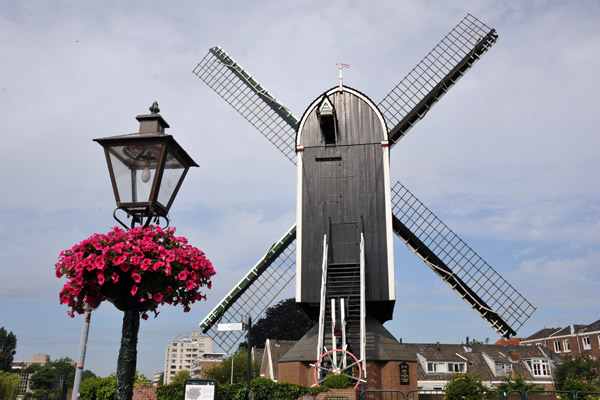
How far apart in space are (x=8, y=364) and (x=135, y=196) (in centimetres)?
8565

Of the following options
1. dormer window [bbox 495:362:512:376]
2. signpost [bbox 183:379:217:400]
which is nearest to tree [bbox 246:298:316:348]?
dormer window [bbox 495:362:512:376]

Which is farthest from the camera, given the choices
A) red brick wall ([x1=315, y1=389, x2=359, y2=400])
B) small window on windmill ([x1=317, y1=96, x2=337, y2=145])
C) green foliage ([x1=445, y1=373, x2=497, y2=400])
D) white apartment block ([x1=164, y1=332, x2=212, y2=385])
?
white apartment block ([x1=164, y1=332, x2=212, y2=385])

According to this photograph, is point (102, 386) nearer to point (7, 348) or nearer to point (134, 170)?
point (134, 170)

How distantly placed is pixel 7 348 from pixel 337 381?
8009cm

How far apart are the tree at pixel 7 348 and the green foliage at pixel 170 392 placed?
2954 inches

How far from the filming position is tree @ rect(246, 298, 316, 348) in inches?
1813

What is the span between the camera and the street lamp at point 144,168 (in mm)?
5043

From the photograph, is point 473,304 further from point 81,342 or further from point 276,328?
point 276,328

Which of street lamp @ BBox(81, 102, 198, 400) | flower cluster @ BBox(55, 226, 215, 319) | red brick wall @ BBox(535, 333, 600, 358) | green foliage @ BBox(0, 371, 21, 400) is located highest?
red brick wall @ BBox(535, 333, 600, 358)

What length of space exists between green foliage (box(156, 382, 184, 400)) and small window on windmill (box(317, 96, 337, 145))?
9628 mm

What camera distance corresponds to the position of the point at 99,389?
14.0 m

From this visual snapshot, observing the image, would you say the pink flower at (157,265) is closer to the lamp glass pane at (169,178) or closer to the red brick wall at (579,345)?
the lamp glass pane at (169,178)

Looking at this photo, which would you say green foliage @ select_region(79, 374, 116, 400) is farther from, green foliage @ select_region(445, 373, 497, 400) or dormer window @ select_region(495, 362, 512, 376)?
dormer window @ select_region(495, 362, 512, 376)

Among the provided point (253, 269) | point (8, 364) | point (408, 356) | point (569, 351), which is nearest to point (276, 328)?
point (253, 269)
